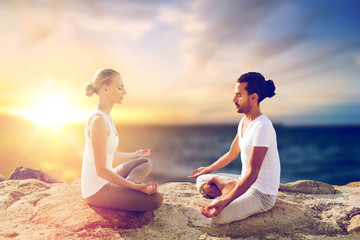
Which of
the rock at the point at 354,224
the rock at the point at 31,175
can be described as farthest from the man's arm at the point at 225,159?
the rock at the point at 31,175

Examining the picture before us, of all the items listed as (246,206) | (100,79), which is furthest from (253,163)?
(100,79)

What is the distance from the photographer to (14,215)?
12.0ft

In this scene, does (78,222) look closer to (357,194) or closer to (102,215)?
(102,215)

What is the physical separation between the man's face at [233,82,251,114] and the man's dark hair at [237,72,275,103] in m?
0.05

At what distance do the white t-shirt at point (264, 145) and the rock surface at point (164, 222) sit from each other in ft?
1.43

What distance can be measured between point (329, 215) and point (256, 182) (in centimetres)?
137

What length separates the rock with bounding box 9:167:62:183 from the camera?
5.87m

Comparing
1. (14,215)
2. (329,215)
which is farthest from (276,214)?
(14,215)

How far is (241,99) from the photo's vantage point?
3.35 metres

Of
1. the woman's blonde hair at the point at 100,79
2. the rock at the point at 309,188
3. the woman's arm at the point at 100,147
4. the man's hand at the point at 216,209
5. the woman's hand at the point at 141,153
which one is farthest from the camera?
the rock at the point at 309,188

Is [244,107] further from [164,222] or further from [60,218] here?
[60,218]

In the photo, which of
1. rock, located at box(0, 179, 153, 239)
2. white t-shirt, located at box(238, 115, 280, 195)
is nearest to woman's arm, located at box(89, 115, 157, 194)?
rock, located at box(0, 179, 153, 239)

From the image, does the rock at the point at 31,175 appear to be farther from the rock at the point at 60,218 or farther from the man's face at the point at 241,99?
the man's face at the point at 241,99

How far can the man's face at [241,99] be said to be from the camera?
3.30 metres
